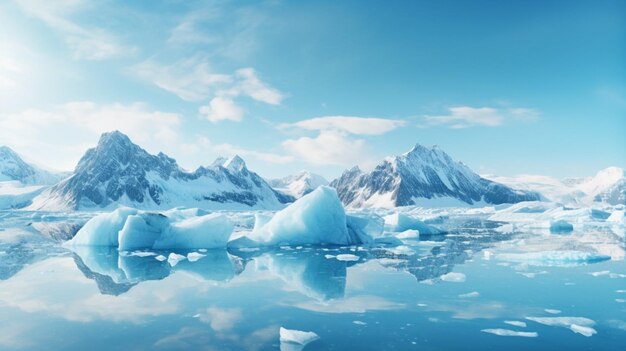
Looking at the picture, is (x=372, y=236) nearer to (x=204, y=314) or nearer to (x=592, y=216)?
(x=204, y=314)

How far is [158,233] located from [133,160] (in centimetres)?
16617

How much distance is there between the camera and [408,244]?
70.1 feet

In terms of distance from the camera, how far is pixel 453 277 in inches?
449

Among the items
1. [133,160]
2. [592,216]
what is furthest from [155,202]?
[592,216]

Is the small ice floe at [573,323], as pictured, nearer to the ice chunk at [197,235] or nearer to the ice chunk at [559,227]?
the ice chunk at [197,235]

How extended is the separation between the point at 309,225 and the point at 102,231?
988 cm

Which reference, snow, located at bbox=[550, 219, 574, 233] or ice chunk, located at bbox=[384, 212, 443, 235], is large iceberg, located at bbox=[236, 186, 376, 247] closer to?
ice chunk, located at bbox=[384, 212, 443, 235]

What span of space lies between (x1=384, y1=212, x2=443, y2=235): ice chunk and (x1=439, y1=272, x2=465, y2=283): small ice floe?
17.3m

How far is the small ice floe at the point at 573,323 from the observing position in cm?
689

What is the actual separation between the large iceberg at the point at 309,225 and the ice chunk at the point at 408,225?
385 inches

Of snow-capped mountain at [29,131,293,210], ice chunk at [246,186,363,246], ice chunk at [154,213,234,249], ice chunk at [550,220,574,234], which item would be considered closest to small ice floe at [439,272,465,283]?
ice chunk at [246,186,363,246]

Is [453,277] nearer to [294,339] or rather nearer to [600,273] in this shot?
[600,273]

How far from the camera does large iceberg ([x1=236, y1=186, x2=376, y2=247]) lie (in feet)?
65.9

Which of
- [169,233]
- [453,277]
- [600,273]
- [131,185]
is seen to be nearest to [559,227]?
[600,273]
